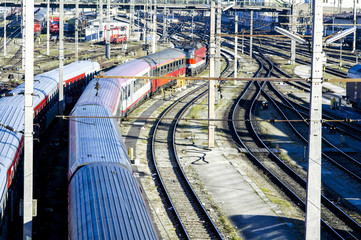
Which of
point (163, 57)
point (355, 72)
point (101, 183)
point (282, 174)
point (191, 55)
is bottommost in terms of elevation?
point (282, 174)

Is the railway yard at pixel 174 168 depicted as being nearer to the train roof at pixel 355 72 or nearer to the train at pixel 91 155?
the train at pixel 91 155

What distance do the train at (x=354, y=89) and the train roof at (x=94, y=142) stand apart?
1918 centimetres

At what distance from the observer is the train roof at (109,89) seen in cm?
2308

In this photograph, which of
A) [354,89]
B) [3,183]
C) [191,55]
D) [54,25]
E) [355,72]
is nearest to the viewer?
[3,183]

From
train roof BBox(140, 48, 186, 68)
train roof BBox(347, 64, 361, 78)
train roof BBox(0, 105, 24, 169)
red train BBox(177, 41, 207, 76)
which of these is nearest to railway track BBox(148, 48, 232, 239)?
train roof BBox(0, 105, 24, 169)

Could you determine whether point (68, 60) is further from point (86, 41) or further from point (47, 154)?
point (47, 154)

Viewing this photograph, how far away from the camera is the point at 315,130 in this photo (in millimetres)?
11594

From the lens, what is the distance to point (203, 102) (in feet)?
130

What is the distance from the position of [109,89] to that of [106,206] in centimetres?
1552

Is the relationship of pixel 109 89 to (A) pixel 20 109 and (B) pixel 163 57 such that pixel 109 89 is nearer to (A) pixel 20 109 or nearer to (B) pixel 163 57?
(A) pixel 20 109

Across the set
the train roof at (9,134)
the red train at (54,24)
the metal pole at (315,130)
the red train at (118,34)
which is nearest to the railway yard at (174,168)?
the train roof at (9,134)

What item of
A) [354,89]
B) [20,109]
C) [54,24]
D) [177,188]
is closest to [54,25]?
[54,24]

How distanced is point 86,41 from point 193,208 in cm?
7324

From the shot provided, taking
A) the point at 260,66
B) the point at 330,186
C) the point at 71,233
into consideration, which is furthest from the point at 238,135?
the point at 260,66
